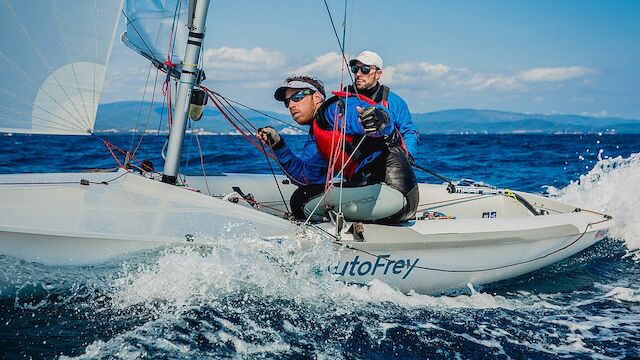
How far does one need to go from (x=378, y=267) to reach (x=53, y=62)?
2.73 metres

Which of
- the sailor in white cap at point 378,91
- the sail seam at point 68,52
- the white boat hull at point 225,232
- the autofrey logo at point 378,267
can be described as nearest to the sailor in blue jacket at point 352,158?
the white boat hull at point 225,232

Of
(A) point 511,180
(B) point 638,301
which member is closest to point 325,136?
(B) point 638,301

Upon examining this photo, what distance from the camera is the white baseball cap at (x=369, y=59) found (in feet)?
18.6

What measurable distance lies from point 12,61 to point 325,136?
223 cm

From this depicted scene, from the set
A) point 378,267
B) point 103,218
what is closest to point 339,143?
point 378,267

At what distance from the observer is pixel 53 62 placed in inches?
169

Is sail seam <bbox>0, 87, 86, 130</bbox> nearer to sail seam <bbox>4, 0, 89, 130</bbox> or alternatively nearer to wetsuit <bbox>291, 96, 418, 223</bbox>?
sail seam <bbox>4, 0, 89, 130</bbox>

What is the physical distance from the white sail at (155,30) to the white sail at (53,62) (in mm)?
630

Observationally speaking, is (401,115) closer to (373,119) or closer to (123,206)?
(373,119)

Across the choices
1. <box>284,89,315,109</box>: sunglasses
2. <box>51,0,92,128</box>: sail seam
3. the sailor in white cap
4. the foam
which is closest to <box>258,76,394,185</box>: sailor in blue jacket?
<box>284,89,315,109</box>: sunglasses

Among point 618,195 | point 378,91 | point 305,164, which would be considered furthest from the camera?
point 618,195

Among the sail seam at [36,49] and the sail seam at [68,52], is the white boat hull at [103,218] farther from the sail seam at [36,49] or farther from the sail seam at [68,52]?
the sail seam at [36,49]

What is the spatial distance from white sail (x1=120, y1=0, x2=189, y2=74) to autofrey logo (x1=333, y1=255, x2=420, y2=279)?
2.16m

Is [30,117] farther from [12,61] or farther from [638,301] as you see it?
[638,301]
